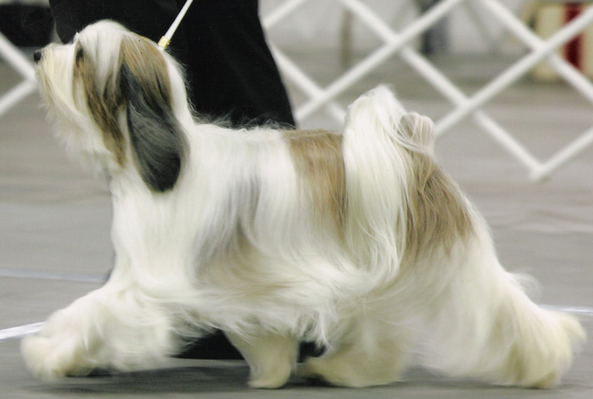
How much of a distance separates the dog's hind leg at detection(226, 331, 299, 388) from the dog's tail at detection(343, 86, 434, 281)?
27 cm

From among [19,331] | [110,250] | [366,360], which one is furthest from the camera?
[110,250]

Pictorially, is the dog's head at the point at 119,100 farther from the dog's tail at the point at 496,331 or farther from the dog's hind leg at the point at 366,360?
the dog's tail at the point at 496,331

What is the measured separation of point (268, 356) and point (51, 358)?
501 mm

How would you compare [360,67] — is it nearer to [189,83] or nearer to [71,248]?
[71,248]

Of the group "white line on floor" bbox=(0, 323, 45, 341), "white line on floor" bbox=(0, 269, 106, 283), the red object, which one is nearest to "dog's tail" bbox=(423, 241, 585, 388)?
"white line on floor" bbox=(0, 323, 45, 341)

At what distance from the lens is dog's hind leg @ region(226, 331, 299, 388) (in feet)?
8.65

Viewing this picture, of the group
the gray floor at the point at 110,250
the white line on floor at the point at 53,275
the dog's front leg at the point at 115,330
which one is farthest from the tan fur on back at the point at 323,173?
the white line on floor at the point at 53,275

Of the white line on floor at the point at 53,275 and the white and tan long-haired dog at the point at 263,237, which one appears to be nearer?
the white and tan long-haired dog at the point at 263,237

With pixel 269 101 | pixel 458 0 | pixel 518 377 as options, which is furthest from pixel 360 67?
pixel 518 377

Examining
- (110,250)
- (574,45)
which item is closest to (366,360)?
(110,250)

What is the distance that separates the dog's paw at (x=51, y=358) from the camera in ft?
8.48

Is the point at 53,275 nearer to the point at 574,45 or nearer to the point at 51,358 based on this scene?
the point at 51,358

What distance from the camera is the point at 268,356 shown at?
2.68m

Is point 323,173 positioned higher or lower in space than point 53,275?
higher
